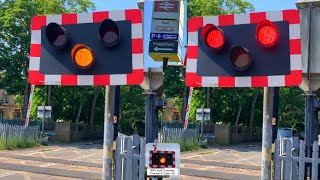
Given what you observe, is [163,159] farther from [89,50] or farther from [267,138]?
[89,50]

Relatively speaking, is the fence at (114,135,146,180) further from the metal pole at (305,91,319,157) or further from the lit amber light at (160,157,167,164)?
the metal pole at (305,91,319,157)

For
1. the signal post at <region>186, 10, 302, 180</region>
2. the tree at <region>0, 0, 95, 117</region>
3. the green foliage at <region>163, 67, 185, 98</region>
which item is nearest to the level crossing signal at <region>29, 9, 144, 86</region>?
the signal post at <region>186, 10, 302, 180</region>

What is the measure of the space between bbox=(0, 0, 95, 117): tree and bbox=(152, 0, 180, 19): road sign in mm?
25013

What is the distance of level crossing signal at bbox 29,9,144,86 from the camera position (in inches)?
136

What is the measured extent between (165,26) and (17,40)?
A: 1030 inches

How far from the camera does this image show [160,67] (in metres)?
4.69

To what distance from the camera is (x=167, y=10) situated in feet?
12.4

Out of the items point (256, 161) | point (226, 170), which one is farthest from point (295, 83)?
point (256, 161)

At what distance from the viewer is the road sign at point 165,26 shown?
144 inches

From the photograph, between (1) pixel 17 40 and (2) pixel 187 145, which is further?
(1) pixel 17 40

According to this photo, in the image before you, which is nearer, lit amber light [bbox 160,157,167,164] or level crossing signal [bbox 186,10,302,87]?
level crossing signal [bbox 186,10,302,87]

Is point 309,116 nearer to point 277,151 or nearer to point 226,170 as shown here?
point 277,151

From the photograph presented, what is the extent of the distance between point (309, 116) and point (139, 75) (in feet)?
12.8

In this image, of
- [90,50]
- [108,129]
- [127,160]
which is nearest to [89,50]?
[90,50]
